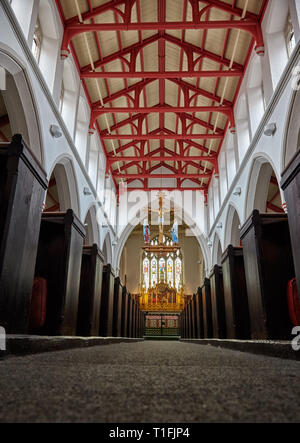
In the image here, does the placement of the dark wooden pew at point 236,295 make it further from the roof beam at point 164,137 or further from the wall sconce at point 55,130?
the roof beam at point 164,137

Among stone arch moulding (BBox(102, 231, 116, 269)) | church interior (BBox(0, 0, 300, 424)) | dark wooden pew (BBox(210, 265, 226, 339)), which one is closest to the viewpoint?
church interior (BBox(0, 0, 300, 424))

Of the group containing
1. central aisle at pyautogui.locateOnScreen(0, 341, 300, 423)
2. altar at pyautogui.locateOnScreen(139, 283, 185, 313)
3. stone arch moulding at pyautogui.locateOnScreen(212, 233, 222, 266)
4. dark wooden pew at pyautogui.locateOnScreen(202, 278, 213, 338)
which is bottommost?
central aisle at pyautogui.locateOnScreen(0, 341, 300, 423)

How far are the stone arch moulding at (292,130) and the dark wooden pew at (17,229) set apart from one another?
4.99 meters

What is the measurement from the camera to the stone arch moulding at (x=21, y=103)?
16.9 ft

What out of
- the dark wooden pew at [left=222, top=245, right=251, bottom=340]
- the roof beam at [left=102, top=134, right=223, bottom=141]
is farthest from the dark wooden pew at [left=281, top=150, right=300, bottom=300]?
the roof beam at [left=102, top=134, right=223, bottom=141]

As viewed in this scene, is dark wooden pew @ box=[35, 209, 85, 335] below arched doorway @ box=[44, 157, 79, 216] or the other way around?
below

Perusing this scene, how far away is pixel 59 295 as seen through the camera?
3.24m

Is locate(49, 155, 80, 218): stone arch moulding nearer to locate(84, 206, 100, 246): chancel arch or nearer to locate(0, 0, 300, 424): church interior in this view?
locate(0, 0, 300, 424): church interior

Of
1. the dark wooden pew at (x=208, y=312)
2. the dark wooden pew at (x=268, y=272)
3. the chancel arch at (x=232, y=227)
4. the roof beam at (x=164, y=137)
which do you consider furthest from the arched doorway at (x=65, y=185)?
the dark wooden pew at (x=268, y=272)

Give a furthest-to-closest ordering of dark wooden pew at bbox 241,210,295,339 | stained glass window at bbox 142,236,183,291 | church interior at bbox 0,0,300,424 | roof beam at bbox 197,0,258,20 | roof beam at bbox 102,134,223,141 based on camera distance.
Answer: stained glass window at bbox 142,236,183,291
roof beam at bbox 102,134,223,141
roof beam at bbox 197,0,258,20
dark wooden pew at bbox 241,210,295,339
church interior at bbox 0,0,300,424

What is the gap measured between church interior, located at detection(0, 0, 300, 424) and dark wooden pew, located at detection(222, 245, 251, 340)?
0.03 metres

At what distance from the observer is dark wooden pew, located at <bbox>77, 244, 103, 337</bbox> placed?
4.48 meters

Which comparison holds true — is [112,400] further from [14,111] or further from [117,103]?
[117,103]
